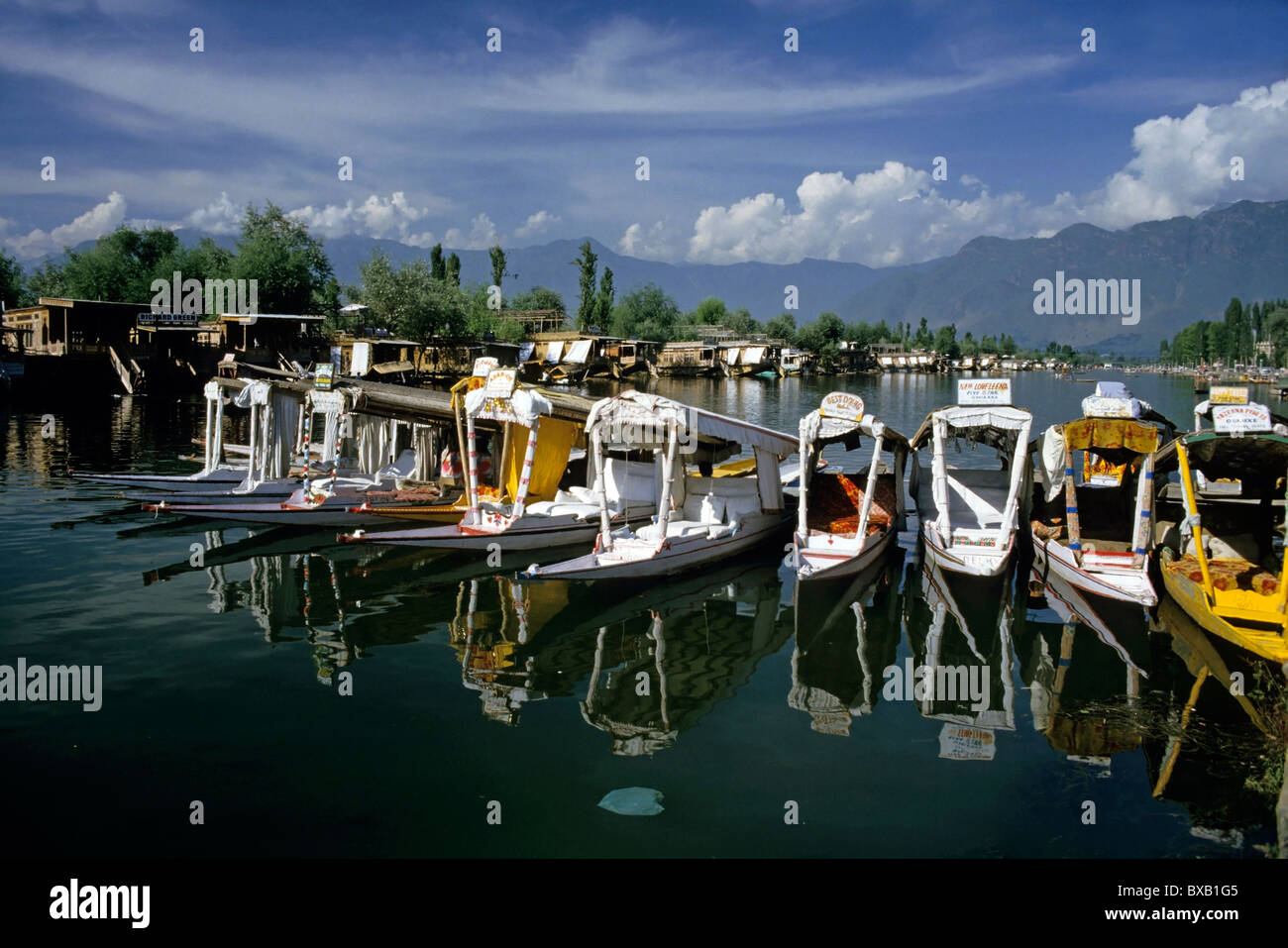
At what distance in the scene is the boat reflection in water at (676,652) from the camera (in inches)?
449

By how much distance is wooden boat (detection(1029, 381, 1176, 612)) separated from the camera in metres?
15.3

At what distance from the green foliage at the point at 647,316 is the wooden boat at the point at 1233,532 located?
307 feet

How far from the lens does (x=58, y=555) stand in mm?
17984

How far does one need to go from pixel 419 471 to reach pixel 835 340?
10876 centimetres

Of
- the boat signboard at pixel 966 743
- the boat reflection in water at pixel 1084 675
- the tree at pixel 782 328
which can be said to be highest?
the tree at pixel 782 328

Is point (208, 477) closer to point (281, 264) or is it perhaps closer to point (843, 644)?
point (843, 644)

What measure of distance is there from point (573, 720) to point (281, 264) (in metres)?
62.7

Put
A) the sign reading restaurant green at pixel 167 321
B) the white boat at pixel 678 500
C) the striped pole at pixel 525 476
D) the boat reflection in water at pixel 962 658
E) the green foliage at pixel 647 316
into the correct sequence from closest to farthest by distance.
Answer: the boat reflection in water at pixel 962 658 → the white boat at pixel 678 500 → the striped pole at pixel 525 476 → the sign reading restaurant green at pixel 167 321 → the green foliage at pixel 647 316

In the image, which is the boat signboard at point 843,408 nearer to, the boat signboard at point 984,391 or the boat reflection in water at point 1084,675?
the boat signboard at point 984,391

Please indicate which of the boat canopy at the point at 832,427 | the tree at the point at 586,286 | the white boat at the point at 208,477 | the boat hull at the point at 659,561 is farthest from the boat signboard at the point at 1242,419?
the tree at the point at 586,286

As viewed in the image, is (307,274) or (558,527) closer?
(558,527)
